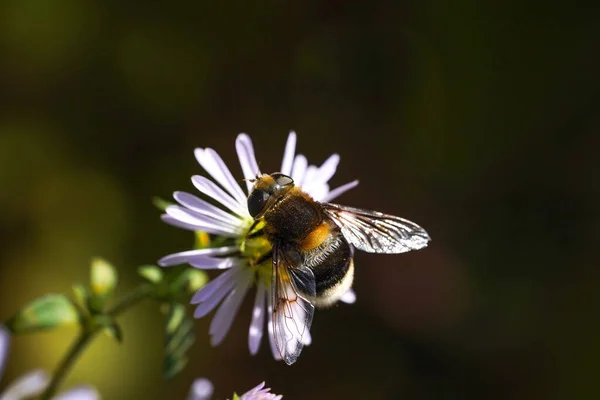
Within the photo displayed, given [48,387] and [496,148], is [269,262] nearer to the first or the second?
[48,387]

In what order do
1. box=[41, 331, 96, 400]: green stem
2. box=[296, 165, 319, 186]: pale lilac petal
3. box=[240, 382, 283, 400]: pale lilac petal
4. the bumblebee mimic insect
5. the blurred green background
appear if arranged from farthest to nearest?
the blurred green background
box=[296, 165, 319, 186]: pale lilac petal
box=[41, 331, 96, 400]: green stem
the bumblebee mimic insect
box=[240, 382, 283, 400]: pale lilac petal

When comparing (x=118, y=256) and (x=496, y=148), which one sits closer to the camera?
(x=118, y=256)

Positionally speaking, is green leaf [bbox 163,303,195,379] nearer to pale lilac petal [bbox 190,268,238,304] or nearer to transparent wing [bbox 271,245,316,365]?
pale lilac petal [bbox 190,268,238,304]

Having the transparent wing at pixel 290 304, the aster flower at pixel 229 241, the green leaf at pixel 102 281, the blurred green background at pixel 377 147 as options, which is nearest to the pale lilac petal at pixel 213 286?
the aster flower at pixel 229 241

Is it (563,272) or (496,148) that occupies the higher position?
(496,148)

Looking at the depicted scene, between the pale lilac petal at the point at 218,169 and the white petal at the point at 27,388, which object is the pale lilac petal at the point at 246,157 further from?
the white petal at the point at 27,388

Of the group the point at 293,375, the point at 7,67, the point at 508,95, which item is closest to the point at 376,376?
the point at 293,375

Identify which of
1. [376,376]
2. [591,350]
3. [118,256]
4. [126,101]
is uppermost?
[126,101]

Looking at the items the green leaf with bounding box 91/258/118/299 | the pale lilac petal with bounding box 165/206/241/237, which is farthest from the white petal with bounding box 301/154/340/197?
the green leaf with bounding box 91/258/118/299

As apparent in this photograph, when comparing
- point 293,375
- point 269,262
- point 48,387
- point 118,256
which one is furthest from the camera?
point 293,375
